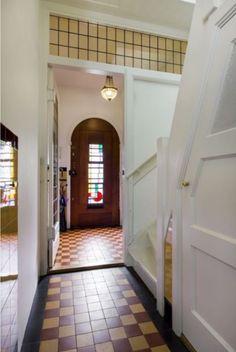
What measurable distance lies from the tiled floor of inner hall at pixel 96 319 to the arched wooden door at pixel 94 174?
8.00 ft

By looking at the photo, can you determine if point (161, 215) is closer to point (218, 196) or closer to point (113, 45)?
point (218, 196)

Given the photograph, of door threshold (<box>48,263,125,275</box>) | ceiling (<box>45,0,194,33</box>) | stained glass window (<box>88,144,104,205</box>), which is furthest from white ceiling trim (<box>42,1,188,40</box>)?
door threshold (<box>48,263,125,275</box>)

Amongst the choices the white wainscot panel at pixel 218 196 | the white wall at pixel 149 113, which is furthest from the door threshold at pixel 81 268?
the white wainscot panel at pixel 218 196

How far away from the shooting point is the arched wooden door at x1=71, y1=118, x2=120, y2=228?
4.82 m

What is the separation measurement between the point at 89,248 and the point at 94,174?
1.88m

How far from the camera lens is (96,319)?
69.1 inches

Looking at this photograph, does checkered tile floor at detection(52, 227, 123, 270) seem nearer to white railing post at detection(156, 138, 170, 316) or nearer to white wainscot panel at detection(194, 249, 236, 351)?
white railing post at detection(156, 138, 170, 316)

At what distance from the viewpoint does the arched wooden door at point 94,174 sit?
482cm

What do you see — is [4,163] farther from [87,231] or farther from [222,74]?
[87,231]

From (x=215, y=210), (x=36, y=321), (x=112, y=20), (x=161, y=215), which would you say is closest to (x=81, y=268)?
(x=36, y=321)

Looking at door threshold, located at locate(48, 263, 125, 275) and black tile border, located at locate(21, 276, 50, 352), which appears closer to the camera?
black tile border, located at locate(21, 276, 50, 352)

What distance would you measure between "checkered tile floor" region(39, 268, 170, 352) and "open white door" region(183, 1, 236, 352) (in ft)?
1.20

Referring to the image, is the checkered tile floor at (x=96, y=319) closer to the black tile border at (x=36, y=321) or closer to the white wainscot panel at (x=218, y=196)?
the black tile border at (x=36, y=321)

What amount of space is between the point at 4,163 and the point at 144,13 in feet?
8.73
